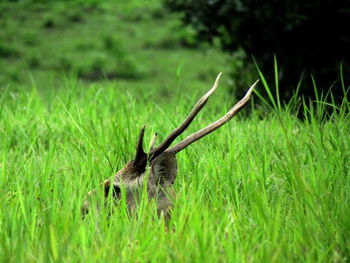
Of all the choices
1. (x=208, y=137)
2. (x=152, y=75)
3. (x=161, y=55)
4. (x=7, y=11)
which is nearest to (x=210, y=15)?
(x=208, y=137)

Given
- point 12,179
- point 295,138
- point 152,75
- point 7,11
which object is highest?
point 12,179

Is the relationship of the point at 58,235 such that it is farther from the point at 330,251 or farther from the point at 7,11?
the point at 7,11

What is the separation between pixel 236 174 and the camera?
2254mm

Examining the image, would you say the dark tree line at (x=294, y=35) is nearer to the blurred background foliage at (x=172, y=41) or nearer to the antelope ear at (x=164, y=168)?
the blurred background foliage at (x=172, y=41)

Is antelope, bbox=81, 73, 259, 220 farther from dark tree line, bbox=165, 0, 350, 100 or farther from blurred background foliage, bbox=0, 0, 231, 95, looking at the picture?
blurred background foliage, bbox=0, 0, 231, 95

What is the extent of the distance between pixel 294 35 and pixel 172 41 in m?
5.35

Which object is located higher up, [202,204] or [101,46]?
[202,204]

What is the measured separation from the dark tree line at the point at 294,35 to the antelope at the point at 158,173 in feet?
7.77

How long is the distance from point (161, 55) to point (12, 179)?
24.0ft

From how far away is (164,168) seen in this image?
2.08 metres

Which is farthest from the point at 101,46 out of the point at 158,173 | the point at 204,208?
the point at 204,208

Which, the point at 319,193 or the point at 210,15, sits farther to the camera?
the point at 210,15

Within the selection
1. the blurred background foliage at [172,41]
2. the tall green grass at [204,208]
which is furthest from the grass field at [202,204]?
the blurred background foliage at [172,41]

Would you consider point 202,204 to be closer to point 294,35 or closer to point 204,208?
point 204,208
